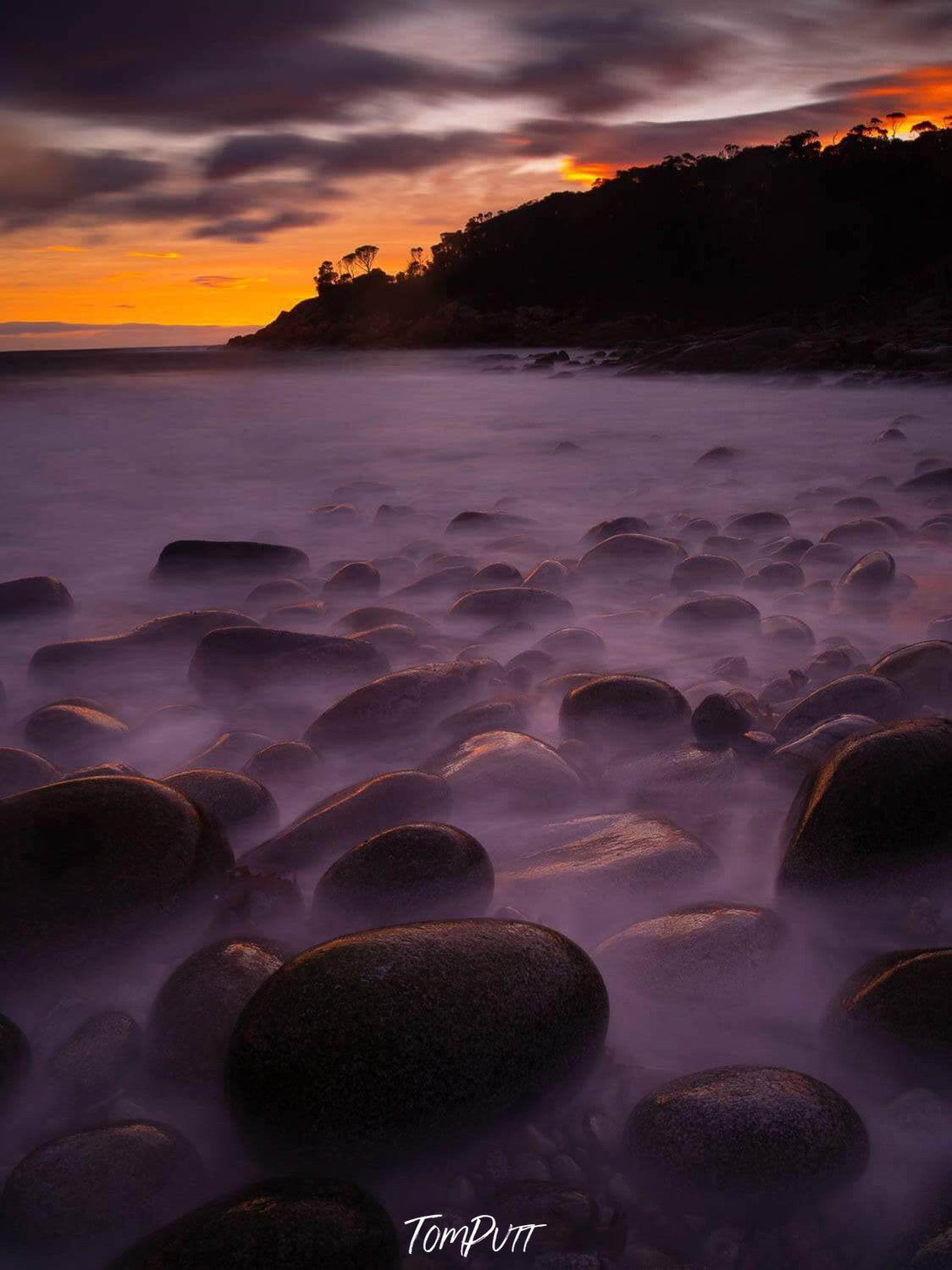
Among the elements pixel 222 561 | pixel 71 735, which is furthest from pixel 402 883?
pixel 222 561

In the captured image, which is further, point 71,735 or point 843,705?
point 71,735

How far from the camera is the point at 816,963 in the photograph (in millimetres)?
1531

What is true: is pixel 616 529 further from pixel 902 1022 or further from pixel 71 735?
pixel 902 1022

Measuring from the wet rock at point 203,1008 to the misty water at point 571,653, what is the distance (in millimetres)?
44

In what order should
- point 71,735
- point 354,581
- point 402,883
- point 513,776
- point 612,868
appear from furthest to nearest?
point 354,581
point 71,735
point 513,776
point 612,868
point 402,883

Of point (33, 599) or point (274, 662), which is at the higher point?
point (33, 599)

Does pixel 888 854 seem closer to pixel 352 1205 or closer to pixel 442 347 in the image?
pixel 352 1205

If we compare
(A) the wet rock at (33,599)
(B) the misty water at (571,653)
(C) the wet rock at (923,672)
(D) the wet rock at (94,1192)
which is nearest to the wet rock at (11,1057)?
(B) the misty water at (571,653)

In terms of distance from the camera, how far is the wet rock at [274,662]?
2828 mm

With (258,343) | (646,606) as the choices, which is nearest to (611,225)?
(258,343)

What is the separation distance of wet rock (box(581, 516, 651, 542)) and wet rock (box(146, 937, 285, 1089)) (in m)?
3.53

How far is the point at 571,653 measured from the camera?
2971 millimetres

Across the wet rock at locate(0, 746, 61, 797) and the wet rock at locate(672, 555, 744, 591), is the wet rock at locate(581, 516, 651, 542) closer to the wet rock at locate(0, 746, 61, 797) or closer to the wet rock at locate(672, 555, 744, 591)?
the wet rock at locate(672, 555, 744, 591)

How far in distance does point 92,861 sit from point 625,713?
4.26ft
